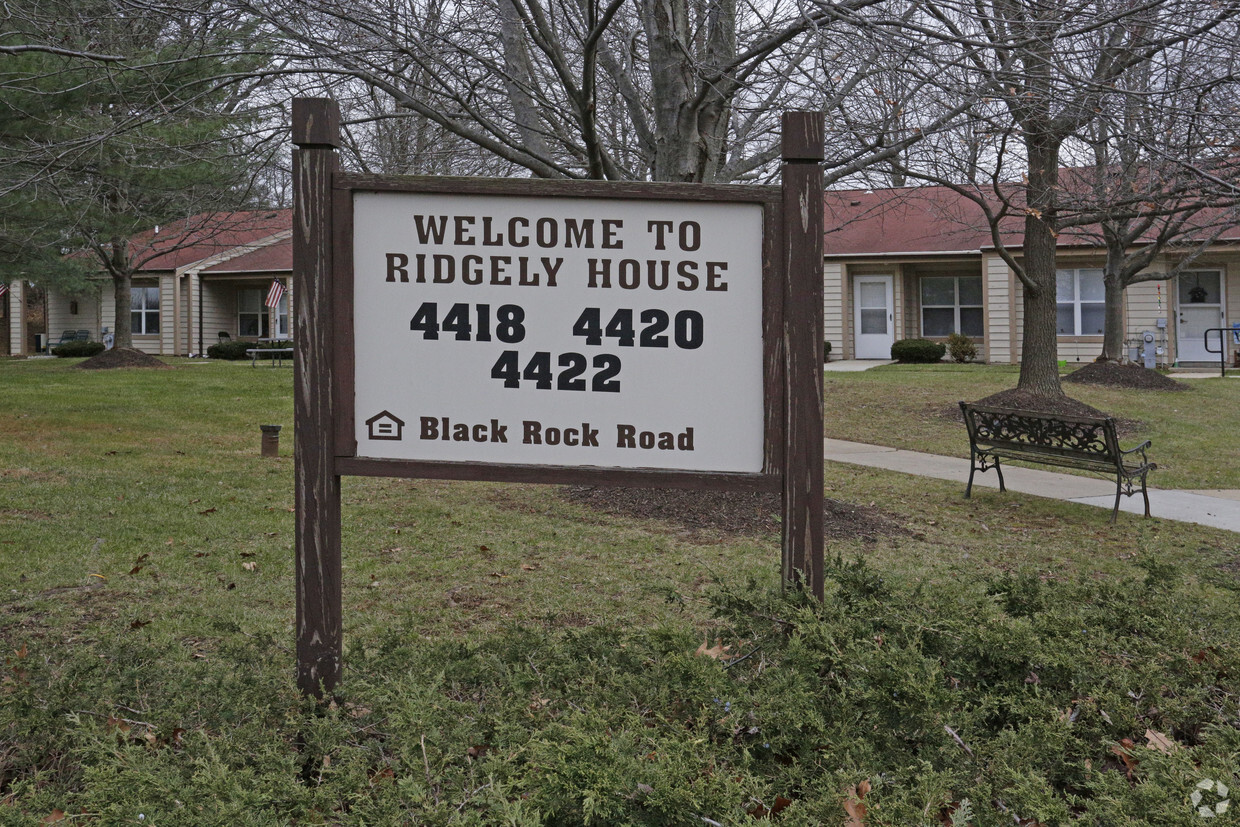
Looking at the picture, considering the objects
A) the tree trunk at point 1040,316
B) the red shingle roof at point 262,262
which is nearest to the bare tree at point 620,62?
the tree trunk at point 1040,316

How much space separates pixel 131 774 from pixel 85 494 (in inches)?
294

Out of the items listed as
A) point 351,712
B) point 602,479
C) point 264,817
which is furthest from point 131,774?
point 602,479

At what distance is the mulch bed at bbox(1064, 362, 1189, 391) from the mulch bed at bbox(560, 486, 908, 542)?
12417mm

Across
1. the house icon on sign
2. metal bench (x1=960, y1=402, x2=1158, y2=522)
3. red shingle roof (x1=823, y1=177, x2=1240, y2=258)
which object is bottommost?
metal bench (x1=960, y1=402, x2=1158, y2=522)

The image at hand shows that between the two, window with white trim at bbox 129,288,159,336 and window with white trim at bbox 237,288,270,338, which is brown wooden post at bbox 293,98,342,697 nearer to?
window with white trim at bbox 237,288,270,338

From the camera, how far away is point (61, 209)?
47.8 ft

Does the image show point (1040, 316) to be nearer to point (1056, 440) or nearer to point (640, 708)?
point (1056, 440)

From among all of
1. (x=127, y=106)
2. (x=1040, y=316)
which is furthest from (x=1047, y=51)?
(x=1040, y=316)

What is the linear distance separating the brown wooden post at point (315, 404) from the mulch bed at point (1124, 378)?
18.4 metres

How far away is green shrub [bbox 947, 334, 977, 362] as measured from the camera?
2673 cm

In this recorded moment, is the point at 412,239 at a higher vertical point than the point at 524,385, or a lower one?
higher

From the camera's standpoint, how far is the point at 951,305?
29.1 meters

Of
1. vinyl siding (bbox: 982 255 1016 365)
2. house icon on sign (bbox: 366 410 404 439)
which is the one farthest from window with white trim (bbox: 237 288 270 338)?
house icon on sign (bbox: 366 410 404 439)

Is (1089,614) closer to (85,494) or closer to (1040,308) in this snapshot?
(85,494)
